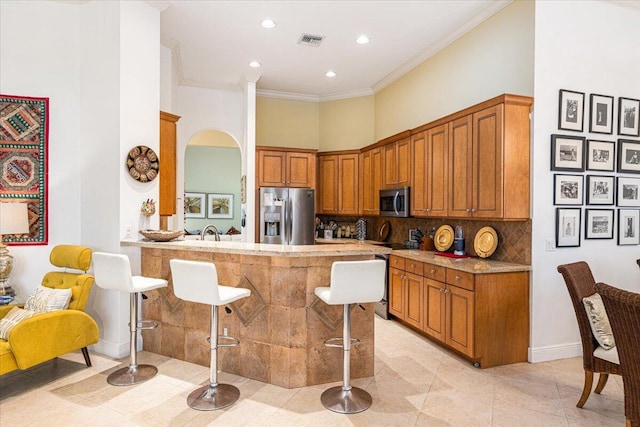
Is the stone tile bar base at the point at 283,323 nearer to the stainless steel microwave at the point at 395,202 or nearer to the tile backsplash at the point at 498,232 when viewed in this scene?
the tile backsplash at the point at 498,232

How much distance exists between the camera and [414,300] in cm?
434

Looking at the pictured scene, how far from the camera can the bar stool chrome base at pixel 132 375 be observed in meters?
3.08

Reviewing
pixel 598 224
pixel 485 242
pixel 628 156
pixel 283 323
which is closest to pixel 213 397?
pixel 283 323

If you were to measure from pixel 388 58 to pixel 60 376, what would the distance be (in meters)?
5.23

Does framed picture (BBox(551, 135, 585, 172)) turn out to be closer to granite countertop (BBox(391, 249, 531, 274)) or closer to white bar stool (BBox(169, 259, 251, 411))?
granite countertop (BBox(391, 249, 531, 274))

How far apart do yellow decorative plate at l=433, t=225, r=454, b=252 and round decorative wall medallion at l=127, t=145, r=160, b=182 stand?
3320mm

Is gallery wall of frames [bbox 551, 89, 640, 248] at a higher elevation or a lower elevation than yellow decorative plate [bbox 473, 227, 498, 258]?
higher

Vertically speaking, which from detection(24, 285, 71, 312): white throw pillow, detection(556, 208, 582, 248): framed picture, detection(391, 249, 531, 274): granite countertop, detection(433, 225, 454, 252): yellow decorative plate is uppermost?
detection(556, 208, 582, 248): framed picture

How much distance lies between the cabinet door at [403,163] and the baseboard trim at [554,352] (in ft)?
7.77

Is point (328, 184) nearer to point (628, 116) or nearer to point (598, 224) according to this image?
point (598, 224)

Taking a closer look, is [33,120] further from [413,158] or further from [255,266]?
[413,158]

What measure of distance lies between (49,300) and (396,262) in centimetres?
361

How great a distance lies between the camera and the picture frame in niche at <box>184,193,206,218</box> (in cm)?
847

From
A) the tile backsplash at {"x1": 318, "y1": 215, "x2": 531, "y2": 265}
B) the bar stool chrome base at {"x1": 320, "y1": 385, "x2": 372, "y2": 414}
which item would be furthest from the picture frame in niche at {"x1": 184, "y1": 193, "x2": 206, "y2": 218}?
the bar stool chrome base at {"x1": 320, "y1": 385, "x2": 372, "y2": 414}
